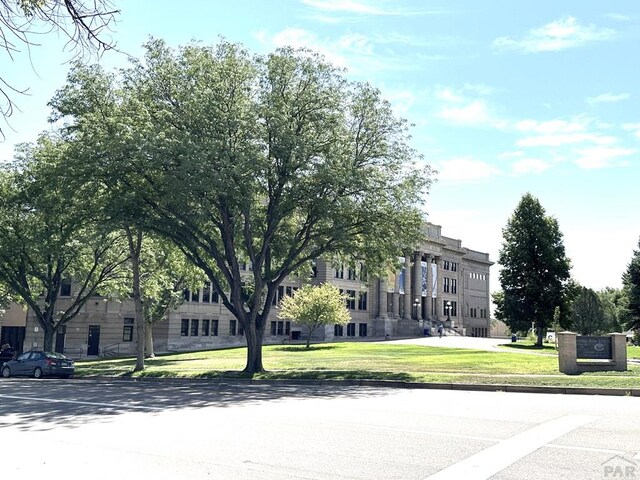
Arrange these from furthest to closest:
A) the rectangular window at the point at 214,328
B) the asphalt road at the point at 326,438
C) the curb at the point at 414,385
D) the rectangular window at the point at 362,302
Answer: 1. the rectangular window at the point at 362,302
2. the rectangular window at the point at 214,328
3. the curb at the point at 414,385
4. the asphalt road at the point at 326,438

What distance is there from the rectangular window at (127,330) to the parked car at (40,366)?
75.0 feet

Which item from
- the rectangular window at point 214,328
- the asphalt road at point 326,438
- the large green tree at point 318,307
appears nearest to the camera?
the asphalt road at point 326,438

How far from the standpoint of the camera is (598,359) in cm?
2167

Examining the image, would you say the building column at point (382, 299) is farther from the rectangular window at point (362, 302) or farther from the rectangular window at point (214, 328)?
the rectangular window at point (214, 328)

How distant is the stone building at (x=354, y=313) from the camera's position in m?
51.7

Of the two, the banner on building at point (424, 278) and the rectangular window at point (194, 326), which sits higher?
the banner on building at point (424, 278)

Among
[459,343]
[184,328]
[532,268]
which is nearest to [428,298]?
[532,268]

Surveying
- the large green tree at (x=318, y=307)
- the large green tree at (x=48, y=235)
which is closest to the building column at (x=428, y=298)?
the large green tree at (x=318, y=307)

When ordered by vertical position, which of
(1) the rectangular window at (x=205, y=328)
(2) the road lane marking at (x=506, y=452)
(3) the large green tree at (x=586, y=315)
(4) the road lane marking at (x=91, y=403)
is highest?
(3) the large green tree at (x=586, y=315)

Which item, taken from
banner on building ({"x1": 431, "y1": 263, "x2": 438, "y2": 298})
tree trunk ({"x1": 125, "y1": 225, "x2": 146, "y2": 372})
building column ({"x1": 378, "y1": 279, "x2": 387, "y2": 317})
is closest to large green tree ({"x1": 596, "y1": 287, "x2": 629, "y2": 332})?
banner on building ({"x1": 431, "y1": 263, "x2": 438, "y2": 298})

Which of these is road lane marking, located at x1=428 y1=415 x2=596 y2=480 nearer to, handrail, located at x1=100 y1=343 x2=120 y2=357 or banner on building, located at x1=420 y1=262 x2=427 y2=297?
handrail, located at x1=100 y1=343 x2=120 y2=357

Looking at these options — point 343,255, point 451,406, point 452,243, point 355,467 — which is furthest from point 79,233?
point 452,243

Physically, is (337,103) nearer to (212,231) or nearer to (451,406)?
(212,231)

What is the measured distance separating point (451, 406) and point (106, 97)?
1949cm
